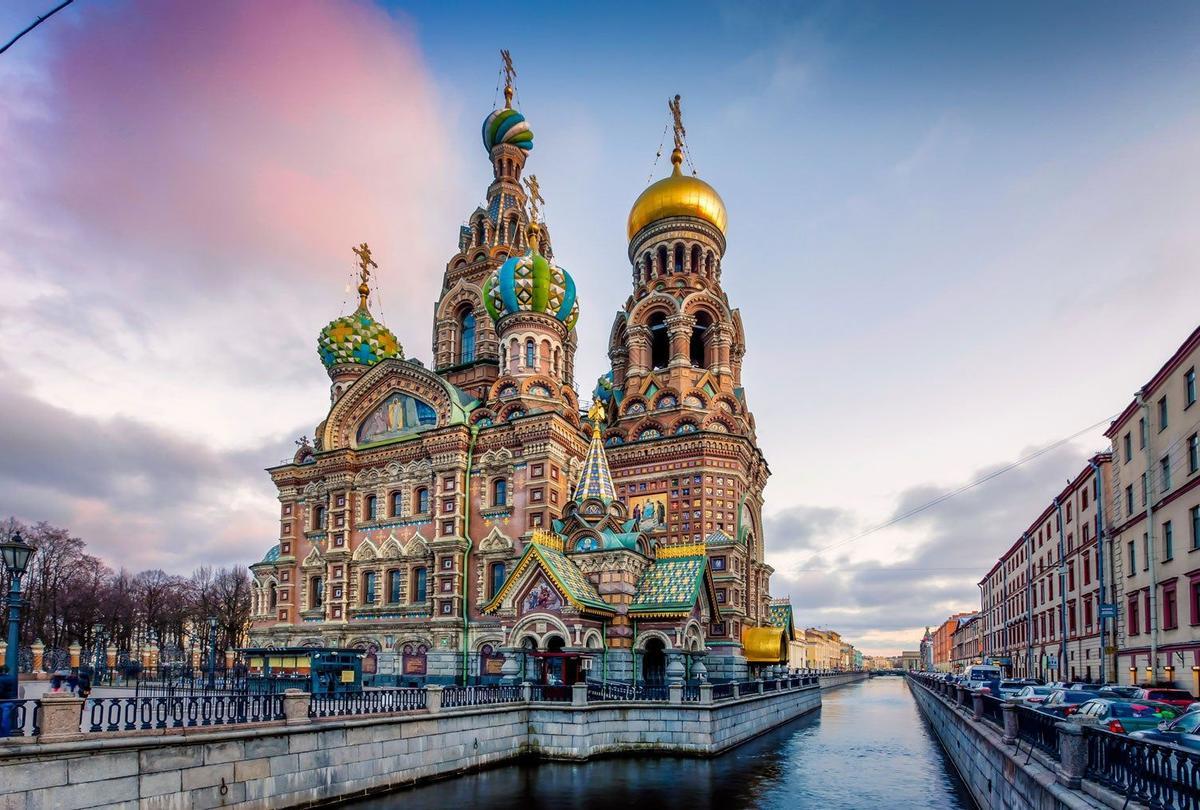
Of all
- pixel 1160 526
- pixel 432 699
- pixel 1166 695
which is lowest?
pixel 1166 695

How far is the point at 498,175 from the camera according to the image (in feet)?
154

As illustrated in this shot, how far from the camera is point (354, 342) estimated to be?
140 feet

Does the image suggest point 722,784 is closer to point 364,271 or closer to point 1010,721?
point 1010,721

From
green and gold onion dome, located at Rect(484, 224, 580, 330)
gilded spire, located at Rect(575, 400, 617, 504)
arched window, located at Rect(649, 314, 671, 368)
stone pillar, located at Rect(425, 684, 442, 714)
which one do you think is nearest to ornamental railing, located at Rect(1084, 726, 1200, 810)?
stone pillar, located at Rect(425, 684, 442, 714)

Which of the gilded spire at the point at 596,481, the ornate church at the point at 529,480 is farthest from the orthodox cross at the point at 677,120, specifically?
the gilded spire at the point at 596,481

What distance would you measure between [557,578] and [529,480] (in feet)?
29.3

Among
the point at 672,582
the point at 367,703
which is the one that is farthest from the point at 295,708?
the point at 672,582

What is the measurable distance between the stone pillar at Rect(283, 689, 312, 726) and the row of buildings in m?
24.2

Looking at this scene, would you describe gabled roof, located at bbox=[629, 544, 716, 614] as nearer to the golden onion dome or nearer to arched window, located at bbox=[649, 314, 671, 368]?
arched window, located at bbox=[649, 314, 671, 368]

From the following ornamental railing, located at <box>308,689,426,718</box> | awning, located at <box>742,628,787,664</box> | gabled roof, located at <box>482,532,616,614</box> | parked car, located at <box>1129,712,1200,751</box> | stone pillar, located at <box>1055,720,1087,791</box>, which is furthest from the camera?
awning, located at <box>742,628,787,664</box>

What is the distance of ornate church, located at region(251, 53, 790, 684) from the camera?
2870 cm

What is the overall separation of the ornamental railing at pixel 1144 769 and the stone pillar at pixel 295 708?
41.9 ft

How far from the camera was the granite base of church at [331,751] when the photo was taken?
11.3 metres

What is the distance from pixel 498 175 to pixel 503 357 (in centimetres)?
1430
